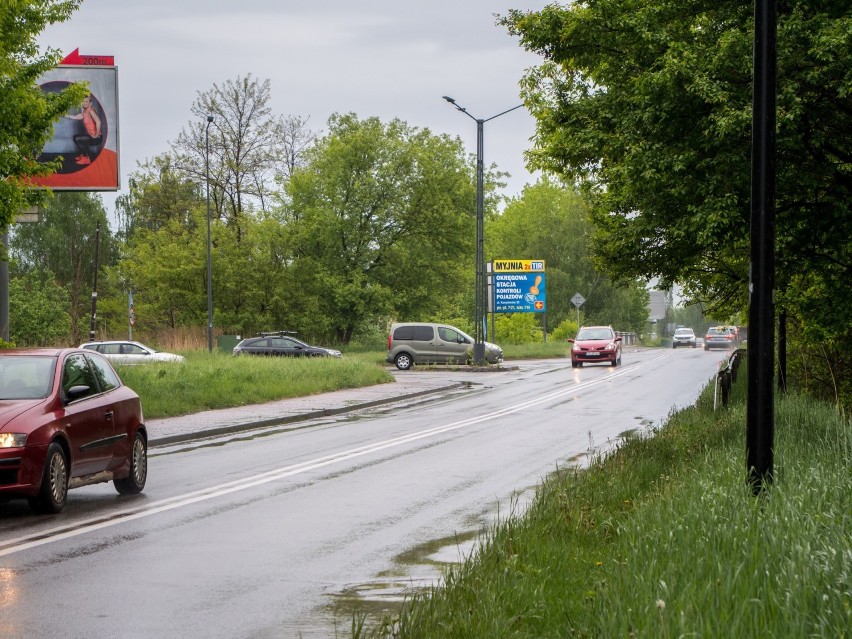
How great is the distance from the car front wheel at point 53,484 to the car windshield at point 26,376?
2.21 ft

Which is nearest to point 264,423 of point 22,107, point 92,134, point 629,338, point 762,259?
point 22,107

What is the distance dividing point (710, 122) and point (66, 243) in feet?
288

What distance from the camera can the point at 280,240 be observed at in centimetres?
6388

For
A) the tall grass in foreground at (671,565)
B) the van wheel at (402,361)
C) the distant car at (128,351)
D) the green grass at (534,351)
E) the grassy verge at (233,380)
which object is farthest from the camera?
the green grass at (534,351)

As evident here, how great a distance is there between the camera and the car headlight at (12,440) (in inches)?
418

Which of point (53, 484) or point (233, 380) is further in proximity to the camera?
point (233, 380)

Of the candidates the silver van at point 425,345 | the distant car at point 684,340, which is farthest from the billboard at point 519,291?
the distant car at point 684,340

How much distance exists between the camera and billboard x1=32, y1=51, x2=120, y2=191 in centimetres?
2959

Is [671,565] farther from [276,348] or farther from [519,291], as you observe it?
[519,291]

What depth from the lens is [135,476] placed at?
42.3 ft

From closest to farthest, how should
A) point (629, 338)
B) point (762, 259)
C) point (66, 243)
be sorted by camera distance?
point (762, 259) → point (66, 243) → point (629, 338)

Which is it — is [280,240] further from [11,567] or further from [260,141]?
[11,567]

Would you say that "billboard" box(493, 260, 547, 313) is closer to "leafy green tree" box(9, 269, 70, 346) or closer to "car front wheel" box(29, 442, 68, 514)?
"leafy green tree" box(9, 269, 70, 346)

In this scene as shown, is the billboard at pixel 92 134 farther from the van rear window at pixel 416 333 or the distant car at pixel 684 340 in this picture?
the distant car at pixel 684 340
